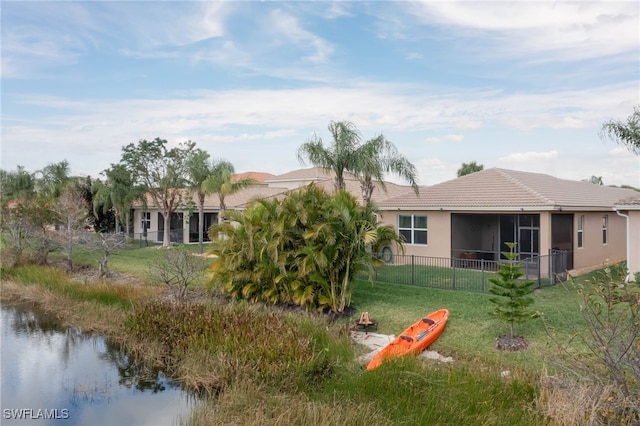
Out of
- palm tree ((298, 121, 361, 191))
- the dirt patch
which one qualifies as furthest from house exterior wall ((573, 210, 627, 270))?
the dirt patch

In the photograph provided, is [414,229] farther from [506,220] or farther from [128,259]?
[128,259]

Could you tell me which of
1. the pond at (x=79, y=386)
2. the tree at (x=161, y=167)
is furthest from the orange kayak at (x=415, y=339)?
the tree at (x=161, y=167)

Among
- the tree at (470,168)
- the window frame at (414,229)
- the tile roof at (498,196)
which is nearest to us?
the tile roof at (498,196)

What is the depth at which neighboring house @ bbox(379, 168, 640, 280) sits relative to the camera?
19.5m

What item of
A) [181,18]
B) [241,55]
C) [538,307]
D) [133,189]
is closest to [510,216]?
[538,307]

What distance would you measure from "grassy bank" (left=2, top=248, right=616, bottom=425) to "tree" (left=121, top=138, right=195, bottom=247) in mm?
16278

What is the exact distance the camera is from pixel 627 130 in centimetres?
1711

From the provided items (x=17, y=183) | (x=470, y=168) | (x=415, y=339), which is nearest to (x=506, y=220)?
(x=415, y=339)

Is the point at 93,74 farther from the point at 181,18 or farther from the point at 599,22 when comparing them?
the point at 599,22

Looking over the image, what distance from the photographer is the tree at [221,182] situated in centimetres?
2754

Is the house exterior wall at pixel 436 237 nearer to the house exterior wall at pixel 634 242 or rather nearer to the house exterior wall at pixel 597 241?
the house exterior wall at pixel 597 241

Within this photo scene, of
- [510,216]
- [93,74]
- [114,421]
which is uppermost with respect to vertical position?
[93,74]

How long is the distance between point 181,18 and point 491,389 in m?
13.7

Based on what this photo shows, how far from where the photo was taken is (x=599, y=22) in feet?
45.0
